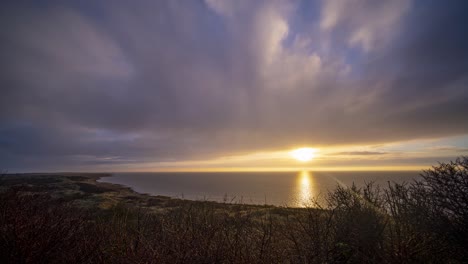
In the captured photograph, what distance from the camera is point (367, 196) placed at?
14.0m

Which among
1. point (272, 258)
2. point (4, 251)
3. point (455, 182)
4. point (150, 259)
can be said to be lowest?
point (272, 258)

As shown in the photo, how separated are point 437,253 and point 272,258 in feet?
17.4

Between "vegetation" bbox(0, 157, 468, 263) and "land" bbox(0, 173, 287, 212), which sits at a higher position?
"vegetation" bbox(0, 157, 468, 263)

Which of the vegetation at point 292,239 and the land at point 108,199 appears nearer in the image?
the vegetation at point 292,239

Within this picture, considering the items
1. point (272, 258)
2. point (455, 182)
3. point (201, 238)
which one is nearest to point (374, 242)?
point (272, 258)

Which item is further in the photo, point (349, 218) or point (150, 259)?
point (349, 218)

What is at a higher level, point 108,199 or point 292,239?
point 292,239

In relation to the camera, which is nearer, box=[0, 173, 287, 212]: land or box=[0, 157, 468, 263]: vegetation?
box=[0, 157, 468, 263]: vegetation

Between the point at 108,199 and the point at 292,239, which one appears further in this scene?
the point at 108,199

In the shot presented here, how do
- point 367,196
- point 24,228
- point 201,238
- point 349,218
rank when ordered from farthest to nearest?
1. point 367,196
2. point 349,218
3. point 201,238
4. point 24,228

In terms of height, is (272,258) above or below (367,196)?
below

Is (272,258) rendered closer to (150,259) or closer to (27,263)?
(150,259)

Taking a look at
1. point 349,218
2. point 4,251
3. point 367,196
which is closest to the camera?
point 4,251

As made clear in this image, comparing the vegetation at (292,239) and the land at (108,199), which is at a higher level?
the vegetation at (292,239)
